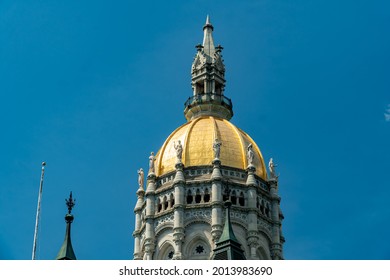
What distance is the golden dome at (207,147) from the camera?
12912cm

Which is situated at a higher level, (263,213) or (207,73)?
(207,73)

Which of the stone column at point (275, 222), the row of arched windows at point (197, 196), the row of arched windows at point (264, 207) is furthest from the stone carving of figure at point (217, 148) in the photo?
the stone column at point (275, 222)

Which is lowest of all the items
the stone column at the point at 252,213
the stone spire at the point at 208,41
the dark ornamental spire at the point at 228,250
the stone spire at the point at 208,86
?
the dark ornamental spire at the point at 228,250

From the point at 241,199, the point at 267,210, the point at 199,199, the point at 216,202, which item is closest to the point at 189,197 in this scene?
the point at 199,199

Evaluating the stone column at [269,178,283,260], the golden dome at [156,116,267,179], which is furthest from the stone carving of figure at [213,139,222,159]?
the stone column at [269,178,283,260]

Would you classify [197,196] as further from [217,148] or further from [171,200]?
[217,148]

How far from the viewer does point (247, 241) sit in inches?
4862

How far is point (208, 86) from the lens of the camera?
141375mm

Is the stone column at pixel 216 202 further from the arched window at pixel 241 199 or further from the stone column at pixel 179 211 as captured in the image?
the stone column at pixel 179 211

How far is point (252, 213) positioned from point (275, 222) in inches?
211
